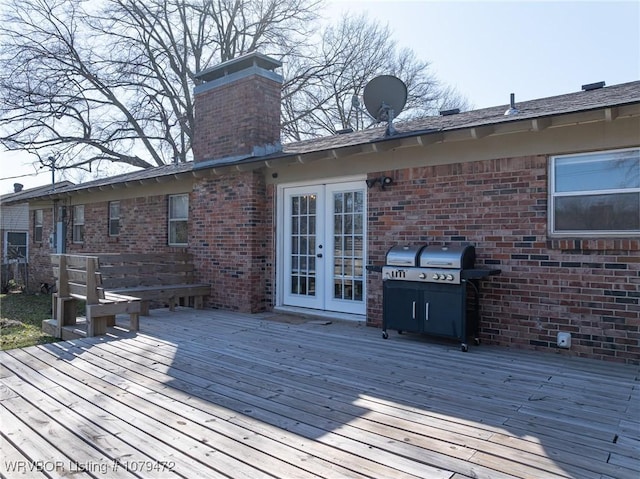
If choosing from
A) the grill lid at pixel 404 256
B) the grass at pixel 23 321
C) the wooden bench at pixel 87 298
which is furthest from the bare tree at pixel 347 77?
the grill lid at pixel 404 256

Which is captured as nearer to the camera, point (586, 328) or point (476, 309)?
point (586, 328)

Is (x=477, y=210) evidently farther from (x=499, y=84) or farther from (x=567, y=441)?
(x=499, y=84)

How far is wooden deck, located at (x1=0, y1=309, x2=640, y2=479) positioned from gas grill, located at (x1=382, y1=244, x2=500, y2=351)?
279mm

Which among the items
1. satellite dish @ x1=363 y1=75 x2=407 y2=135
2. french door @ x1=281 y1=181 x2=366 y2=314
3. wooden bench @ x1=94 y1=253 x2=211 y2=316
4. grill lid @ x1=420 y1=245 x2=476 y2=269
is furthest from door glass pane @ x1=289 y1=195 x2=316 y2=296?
grill lid @ x1=420 y1=245 x2=476 y2=269

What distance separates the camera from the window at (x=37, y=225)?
586 inches

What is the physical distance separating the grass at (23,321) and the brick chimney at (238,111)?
402 centimetres

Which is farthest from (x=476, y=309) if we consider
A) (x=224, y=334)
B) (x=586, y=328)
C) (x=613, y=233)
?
(x=224, y=334)

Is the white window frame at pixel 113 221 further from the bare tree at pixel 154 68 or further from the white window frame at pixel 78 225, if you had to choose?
the bare tree at pixel 154 68

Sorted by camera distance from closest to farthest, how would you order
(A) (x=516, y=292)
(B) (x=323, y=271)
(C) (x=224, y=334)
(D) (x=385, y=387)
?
(D) (x=385, y=387)
(A) (x=516, y=292)
(C) (x=224, y=334)
(B) (x=323, y=271)

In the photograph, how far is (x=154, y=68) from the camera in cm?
1844

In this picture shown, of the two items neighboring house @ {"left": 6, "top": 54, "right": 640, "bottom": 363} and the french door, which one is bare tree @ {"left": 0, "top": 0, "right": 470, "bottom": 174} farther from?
the french door

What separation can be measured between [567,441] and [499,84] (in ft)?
38.6

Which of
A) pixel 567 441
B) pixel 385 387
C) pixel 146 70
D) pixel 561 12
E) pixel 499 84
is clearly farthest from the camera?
pixel 146 70

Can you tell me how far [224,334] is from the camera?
A: 18.9 feet
